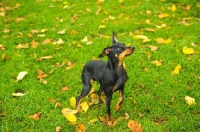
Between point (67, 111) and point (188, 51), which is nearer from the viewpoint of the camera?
point (67, 111)

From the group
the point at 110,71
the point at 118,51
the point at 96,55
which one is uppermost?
the point at 118,51

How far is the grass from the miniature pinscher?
507 millimetres

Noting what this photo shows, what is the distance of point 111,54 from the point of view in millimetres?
3334

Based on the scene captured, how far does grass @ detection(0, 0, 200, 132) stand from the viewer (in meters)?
3.90

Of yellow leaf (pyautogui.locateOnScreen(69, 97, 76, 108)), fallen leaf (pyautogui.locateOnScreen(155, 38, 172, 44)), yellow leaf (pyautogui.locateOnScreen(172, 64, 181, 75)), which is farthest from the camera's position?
fallen leaf (pyautogui.locateOnScreen(155, 38, 172, 44))

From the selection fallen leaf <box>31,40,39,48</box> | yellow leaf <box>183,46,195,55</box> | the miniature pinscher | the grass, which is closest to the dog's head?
the miniature pinscher

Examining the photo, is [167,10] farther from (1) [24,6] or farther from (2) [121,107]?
(1) [24,6]

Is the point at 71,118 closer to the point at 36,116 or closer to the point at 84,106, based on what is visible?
the point at 84,106

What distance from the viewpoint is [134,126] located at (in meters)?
3.62

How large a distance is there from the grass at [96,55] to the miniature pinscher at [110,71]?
0.51 m

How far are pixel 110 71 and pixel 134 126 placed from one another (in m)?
0.85

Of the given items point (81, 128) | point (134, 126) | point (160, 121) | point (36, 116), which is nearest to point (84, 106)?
point (81, 128)

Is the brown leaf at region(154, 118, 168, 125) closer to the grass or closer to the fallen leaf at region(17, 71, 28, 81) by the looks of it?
the grass

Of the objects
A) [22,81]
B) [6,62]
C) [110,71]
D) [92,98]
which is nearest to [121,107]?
[92,98]
